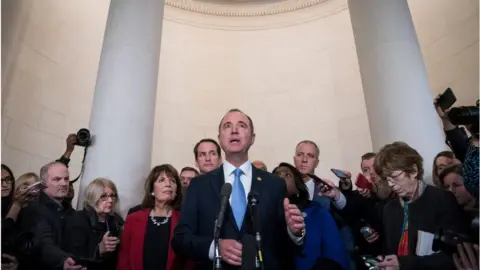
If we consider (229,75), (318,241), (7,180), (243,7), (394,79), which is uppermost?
(243,7)

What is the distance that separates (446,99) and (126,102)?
3121mm

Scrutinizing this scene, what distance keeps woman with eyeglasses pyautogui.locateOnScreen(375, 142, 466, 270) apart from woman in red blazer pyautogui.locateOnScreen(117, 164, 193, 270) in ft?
4.53

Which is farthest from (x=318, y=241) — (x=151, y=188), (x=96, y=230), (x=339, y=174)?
(x=96, y=230)

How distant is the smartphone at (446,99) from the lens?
3.23 m

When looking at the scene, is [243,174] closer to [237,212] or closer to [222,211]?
[237,212]

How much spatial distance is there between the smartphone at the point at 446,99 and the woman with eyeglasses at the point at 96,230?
240 cm

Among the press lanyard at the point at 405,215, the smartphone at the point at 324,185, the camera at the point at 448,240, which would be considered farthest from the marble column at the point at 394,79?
the camera at the point at 448,240

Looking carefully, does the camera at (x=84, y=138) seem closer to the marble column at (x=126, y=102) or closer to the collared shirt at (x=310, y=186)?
the marble column at (x=126, y=102)

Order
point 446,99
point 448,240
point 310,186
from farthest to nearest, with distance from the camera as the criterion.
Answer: point 310,186 → point 446,99 → point 448,240

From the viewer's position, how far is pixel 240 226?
268 cm

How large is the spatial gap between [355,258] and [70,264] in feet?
6.66

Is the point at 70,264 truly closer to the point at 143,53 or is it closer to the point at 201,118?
the point at 143,53

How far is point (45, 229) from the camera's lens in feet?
11.4

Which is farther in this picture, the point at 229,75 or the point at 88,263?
the point at 229,75
